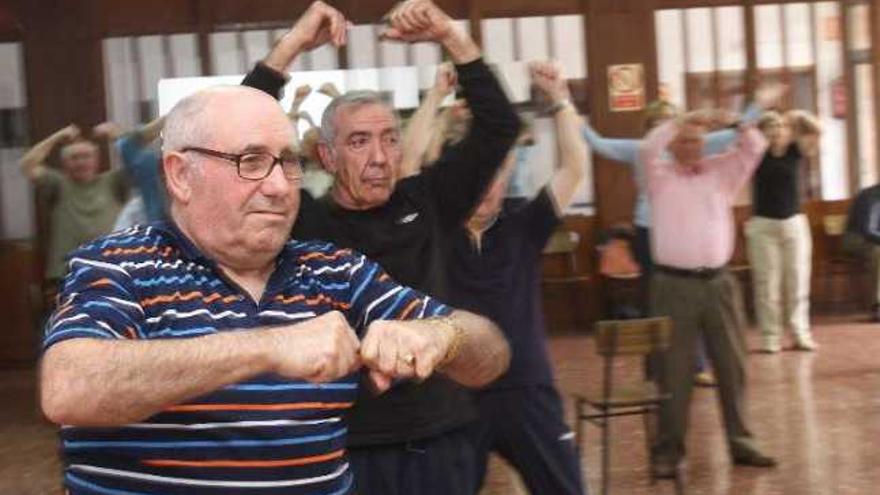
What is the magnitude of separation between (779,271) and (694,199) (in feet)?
12.1

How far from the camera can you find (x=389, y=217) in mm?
3078

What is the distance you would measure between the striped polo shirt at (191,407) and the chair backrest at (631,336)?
304 cm

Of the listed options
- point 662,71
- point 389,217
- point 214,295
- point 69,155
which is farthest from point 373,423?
point 662,71

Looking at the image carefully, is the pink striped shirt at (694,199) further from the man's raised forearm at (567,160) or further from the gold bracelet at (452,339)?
the gold bracelet at (452,339)

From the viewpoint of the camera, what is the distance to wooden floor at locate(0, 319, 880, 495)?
5574 mm

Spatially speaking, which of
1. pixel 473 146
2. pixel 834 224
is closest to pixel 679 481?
pixel 473 146

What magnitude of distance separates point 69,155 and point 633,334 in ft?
13.5

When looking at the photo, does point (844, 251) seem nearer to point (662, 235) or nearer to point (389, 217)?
point (662, 235)

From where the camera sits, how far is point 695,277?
5.67m

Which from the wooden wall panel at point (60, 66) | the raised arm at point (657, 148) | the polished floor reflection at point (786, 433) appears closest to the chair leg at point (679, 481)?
the polished floor reflection at point (786, 433)

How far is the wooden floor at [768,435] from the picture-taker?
18.3ft

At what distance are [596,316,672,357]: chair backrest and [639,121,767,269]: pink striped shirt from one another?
741 mm

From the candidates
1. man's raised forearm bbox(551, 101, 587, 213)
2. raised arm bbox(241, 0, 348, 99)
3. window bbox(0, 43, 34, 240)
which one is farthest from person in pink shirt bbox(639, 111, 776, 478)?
window bbox(0, 43, 34, 240)

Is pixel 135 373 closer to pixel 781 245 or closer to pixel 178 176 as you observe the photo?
pixel 178 176
